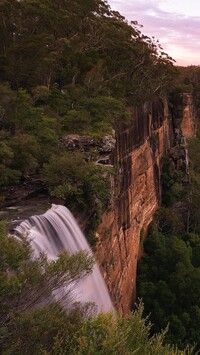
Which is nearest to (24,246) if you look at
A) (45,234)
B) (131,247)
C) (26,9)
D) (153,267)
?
(45,234)

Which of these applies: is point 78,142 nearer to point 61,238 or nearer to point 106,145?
point 106,145

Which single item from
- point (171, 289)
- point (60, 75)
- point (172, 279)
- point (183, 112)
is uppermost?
point (60, 75)

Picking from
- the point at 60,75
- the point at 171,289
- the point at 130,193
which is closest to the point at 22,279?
the point at 130,193

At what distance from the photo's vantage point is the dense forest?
239 inches

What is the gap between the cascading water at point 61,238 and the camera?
31.2ft

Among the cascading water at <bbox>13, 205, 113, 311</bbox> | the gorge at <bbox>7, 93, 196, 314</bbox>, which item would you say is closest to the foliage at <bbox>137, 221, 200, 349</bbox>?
the gorge at <bbox>7, 93, 196, 314</bbox>

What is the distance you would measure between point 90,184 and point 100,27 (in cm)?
1436

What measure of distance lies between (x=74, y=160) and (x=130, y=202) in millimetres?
8400

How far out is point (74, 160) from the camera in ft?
42.3

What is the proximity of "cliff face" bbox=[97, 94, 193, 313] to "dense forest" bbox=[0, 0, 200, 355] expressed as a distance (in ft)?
3.42

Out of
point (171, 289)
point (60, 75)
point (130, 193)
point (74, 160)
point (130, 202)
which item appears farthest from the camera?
point (60, 75)

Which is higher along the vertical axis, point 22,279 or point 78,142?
point 78,142

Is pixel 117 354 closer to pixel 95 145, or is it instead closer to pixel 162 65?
pixel 95 145

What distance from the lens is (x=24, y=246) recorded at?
6.50 metres
